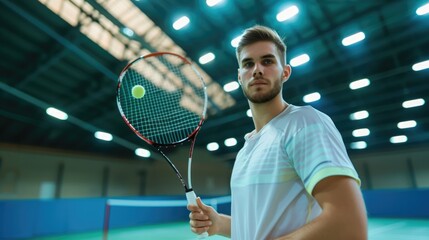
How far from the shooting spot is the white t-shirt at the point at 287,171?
0.93m

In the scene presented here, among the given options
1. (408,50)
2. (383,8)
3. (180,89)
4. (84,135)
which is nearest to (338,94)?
(408,50)

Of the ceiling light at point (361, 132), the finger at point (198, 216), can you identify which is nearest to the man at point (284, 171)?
the finger at point (198, 216)

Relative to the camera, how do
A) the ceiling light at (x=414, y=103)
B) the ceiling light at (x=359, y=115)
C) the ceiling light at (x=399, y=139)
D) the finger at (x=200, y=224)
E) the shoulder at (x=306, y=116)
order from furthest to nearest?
the ceiling light at (x=399, y=139), the ceiling light at (x=359, y=115), the ceiling light at (x=414, y=103), the finger at (x=200, y=224), the shoulder at (x=306, y=116)

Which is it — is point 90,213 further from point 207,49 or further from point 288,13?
point 288,13

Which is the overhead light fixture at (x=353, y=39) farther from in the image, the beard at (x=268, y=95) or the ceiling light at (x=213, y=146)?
the ceiling light at (x=213, y=146)

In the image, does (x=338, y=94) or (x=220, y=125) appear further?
(x=220, y=125)

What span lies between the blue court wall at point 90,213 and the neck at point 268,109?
1030 cm

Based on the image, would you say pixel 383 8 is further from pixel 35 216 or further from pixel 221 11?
pixel 35 216

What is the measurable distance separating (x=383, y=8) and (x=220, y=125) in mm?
9941

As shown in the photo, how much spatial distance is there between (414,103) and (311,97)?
448 cm

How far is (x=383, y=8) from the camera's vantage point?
741cm

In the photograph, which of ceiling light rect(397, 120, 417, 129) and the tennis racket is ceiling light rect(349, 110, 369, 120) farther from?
the tennis racket

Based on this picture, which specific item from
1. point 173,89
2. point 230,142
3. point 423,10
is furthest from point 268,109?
point 230,142

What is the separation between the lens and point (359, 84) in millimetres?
10648
